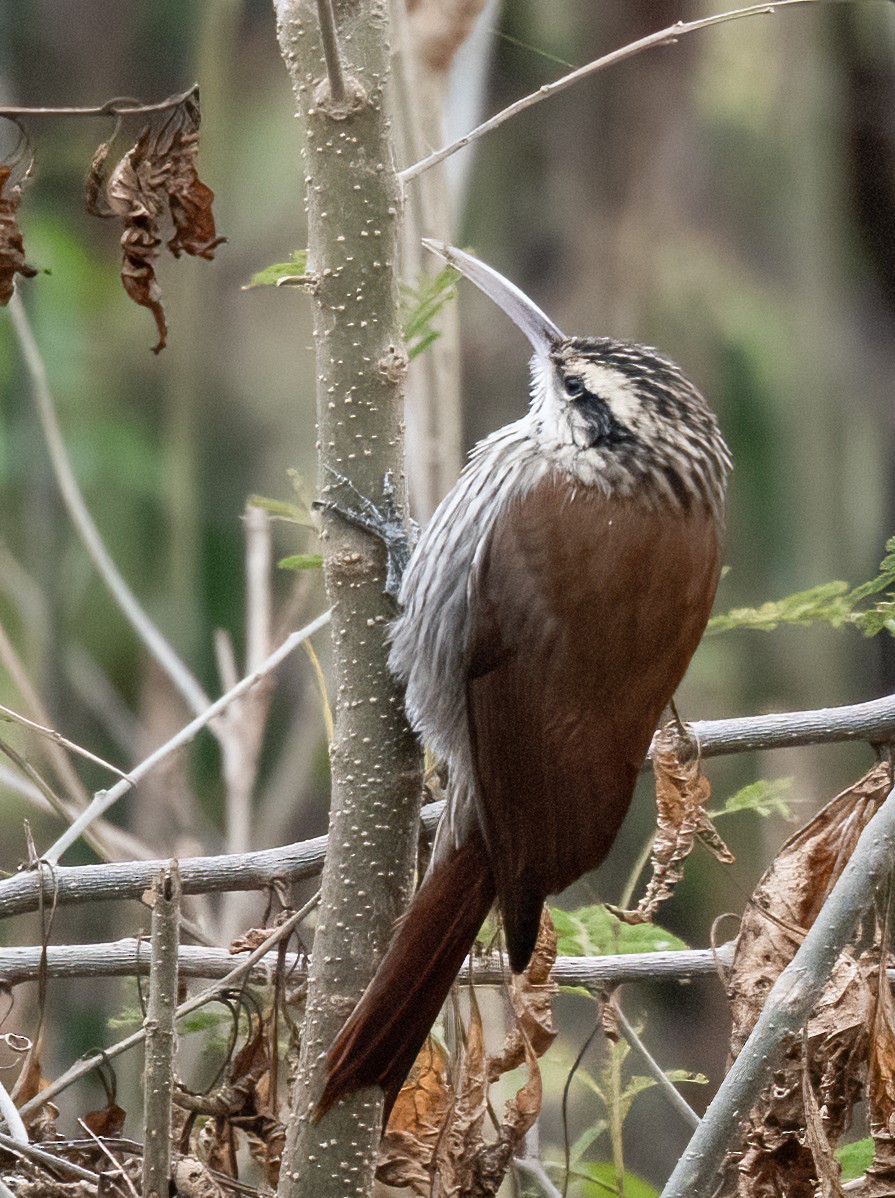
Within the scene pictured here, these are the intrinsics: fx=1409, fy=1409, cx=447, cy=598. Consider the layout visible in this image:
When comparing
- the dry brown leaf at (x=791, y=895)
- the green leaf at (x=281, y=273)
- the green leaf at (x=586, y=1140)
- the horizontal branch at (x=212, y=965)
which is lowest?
the green leaf at (x=586, y=1140)

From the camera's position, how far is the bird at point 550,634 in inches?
56.2

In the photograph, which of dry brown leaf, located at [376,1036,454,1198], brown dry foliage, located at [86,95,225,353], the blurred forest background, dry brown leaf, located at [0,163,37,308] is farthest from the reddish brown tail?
the blurred forest background

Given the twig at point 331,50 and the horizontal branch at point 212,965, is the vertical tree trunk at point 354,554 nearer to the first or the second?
the twig at point 331,50

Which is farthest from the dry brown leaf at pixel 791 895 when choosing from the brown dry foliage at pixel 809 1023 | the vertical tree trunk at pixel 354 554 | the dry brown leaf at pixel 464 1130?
the vertical tree trunk at pixel 354 554

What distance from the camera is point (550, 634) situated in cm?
154

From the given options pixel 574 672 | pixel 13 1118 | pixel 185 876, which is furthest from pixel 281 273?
pixel 13 1118

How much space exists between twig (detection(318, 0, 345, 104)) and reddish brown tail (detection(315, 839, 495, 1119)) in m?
0.76

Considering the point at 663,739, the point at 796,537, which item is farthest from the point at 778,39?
the point at 663,739

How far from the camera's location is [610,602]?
1.54m

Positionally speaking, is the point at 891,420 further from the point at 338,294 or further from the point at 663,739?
the point at 338,294

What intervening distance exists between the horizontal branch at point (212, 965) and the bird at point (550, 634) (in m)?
0.11

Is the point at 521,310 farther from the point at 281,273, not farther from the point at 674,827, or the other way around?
the point at 674,827

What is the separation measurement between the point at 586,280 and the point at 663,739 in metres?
2.46

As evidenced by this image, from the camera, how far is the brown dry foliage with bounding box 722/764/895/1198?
52.1 inches
